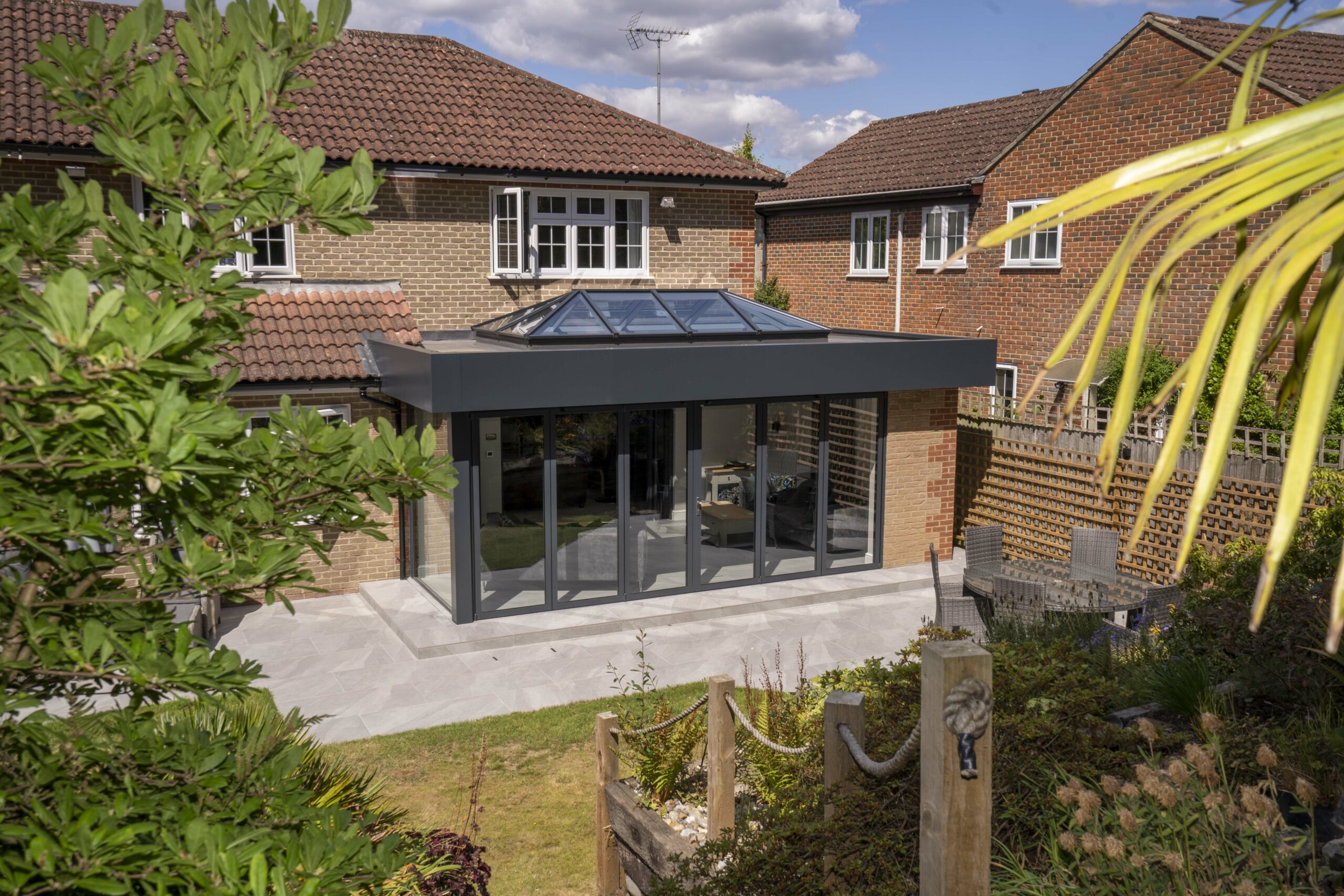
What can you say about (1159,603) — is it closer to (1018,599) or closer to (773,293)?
(1018,599)

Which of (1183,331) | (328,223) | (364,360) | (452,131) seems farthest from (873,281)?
(328,223)

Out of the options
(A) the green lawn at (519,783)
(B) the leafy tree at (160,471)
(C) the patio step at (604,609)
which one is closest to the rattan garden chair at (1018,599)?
(C) the patio step at (604,609)

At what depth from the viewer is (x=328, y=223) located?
3217 millimetres

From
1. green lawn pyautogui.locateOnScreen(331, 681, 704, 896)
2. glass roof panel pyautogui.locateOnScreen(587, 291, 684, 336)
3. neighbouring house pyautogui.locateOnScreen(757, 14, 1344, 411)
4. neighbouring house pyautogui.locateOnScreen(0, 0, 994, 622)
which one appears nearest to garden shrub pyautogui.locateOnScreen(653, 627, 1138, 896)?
green lawn pyautogui.locateOnScreen(331, 681, 704, 896)

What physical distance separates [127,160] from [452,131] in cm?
1421

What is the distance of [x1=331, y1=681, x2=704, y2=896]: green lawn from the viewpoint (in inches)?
298

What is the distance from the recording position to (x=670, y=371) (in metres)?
13.0

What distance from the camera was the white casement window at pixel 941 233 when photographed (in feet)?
78.3

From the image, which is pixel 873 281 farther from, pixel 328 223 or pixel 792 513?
pixel 328 223

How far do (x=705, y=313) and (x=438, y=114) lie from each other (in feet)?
18.8

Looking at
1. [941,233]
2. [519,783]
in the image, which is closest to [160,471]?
[519,783]

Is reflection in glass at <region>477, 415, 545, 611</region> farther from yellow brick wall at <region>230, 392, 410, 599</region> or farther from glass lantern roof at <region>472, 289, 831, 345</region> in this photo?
yellow brick wall at <region>230, 392, 410, 599</region>

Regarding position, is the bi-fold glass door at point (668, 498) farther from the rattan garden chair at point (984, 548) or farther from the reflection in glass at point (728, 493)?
the rattan garden chair at point (984, 548)

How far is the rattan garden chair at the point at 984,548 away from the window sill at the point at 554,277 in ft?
23.6
